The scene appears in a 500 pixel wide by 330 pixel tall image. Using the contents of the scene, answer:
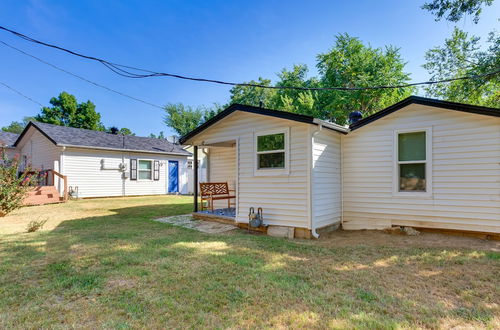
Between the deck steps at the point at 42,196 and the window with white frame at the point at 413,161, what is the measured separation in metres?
12.7

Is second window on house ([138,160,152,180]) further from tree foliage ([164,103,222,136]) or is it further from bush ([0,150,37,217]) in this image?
tree foliage ([164,103,222,136])

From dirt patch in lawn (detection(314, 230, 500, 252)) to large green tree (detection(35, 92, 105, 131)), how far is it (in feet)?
114

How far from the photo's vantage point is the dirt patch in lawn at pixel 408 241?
4.75 m

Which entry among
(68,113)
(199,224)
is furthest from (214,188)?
(68,113)

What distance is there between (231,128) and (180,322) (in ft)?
17.3

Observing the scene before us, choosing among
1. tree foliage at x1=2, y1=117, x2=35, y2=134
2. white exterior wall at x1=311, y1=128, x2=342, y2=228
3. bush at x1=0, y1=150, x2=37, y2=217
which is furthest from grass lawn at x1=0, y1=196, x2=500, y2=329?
tree foliage at x1=2, y1=117, x2=35, y2=134

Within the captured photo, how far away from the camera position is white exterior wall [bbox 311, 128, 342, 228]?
18.4 feet

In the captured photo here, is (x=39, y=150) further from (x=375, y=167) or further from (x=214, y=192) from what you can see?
(x=375, y=167)

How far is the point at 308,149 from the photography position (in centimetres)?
549

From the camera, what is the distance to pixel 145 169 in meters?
15.5

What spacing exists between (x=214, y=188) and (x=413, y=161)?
5.54m

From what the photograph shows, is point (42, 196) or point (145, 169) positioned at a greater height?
point (145, 169)

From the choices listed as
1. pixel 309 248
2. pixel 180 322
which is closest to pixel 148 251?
pixel 180 322

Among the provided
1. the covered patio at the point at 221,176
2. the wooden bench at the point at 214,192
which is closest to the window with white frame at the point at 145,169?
the covered patio at the point at 221,176
